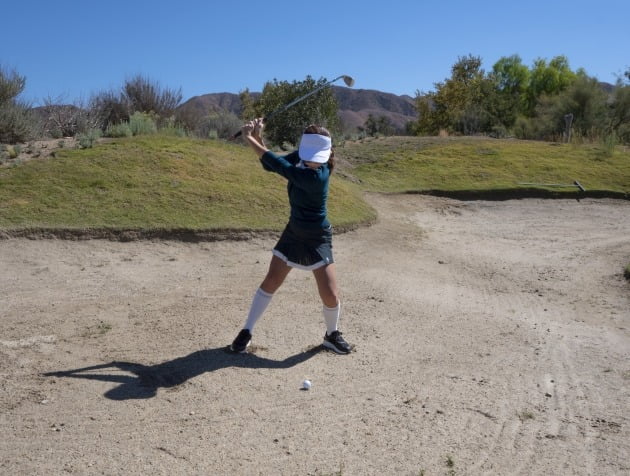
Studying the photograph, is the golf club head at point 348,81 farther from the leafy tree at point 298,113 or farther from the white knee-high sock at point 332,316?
the leafy tree at point 298,113

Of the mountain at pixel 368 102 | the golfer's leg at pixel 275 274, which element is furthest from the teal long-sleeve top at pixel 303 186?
the mountain at pixel 368 102

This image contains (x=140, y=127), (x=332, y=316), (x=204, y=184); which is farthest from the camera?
(x=140, y=127)

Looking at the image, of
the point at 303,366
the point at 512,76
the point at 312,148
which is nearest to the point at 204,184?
the point at 312,148

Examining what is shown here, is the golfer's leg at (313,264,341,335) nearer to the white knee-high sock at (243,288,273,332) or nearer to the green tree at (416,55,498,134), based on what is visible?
the white knee-high sock at (243,288,273,332)

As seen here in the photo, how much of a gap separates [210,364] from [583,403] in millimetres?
3171

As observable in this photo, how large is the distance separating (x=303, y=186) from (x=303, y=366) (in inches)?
64.5

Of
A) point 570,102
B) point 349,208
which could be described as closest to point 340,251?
point 349,208

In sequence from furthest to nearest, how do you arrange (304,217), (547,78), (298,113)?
(547,78) < (298,113) < (304,217)

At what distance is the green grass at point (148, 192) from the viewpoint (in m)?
9.56

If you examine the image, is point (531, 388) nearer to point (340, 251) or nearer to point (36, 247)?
point (340, 251)

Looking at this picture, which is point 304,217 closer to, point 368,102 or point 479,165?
point 479,165

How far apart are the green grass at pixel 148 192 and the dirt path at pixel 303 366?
1.80ft

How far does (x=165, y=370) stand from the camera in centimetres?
540

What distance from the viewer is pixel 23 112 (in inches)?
552
